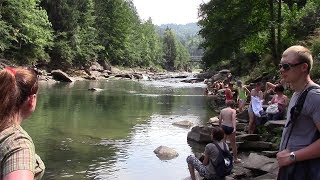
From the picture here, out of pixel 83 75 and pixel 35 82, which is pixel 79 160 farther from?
pixel 83 75

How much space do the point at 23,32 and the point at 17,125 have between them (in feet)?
182

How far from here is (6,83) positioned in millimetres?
2469

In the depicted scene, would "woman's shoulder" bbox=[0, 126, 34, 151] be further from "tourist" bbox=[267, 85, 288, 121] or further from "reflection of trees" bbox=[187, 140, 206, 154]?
"tourist" bbox=[267, 85, 288, 121]

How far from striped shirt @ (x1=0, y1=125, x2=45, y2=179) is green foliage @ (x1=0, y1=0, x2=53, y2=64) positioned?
49273 mm

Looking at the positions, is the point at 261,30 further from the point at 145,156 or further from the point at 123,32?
the point at 123,32

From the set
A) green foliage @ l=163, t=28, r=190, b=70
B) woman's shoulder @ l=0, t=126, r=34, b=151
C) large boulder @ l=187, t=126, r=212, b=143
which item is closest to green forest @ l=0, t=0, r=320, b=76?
large boulder @ l=187, t=126, r=212, b=143

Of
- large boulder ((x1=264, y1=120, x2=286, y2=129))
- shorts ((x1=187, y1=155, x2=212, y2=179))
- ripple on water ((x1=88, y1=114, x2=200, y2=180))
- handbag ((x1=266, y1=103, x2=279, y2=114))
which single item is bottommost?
ripple on water ((x1=88, y1=114, x2=200, y2=180))

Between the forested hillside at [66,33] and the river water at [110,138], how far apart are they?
97.9 ft

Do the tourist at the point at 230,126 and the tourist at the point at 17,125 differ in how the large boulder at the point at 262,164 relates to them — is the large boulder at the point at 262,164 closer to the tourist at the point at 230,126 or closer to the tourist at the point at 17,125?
the tourist at the point at 230,126

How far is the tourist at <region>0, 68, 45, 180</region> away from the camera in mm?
2203

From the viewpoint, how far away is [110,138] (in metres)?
15.6

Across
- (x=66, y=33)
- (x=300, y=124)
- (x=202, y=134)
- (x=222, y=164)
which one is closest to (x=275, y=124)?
(x=202, y=134)

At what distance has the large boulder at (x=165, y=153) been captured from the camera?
12.6 m

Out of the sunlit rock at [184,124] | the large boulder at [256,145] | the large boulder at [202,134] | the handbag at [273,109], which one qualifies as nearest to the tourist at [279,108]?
the handbag at [273,109]
